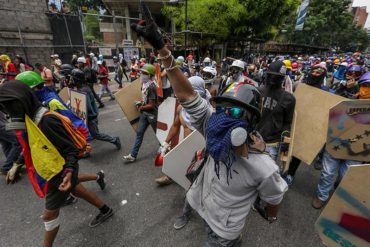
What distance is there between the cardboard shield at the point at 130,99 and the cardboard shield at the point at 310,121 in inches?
108

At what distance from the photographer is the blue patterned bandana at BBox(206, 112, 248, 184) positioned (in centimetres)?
106

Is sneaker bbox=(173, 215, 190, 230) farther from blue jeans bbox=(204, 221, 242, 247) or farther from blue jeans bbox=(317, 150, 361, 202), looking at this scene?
blue jeans bbox=(317, 150, 361, 202)

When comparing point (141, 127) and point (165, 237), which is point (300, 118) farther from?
point (141, 127)

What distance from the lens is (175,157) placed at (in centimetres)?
227

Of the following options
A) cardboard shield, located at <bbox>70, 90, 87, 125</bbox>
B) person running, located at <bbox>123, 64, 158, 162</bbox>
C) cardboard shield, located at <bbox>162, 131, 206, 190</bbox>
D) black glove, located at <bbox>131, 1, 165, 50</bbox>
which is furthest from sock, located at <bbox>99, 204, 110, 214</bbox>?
black glove, located at <bbox>131, 1, 165, 50</bbox>

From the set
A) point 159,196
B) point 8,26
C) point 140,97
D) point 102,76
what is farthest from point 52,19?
point 159,196

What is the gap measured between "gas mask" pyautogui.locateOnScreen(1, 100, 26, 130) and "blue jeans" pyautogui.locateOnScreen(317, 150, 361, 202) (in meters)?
3.24

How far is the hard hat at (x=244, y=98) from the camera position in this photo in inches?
42.5

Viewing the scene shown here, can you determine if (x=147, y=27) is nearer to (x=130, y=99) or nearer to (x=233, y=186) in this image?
(x=233, y=186)

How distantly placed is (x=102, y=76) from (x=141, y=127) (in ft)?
17.9

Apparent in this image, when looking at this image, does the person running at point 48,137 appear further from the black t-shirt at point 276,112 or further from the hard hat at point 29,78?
the black t-shirt at point 276,112

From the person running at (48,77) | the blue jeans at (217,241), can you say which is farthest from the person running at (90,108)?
the blue jeans at (217,241)

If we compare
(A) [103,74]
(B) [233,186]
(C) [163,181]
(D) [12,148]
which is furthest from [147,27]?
(A) [103,74]

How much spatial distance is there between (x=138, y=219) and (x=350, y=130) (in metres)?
2.54
